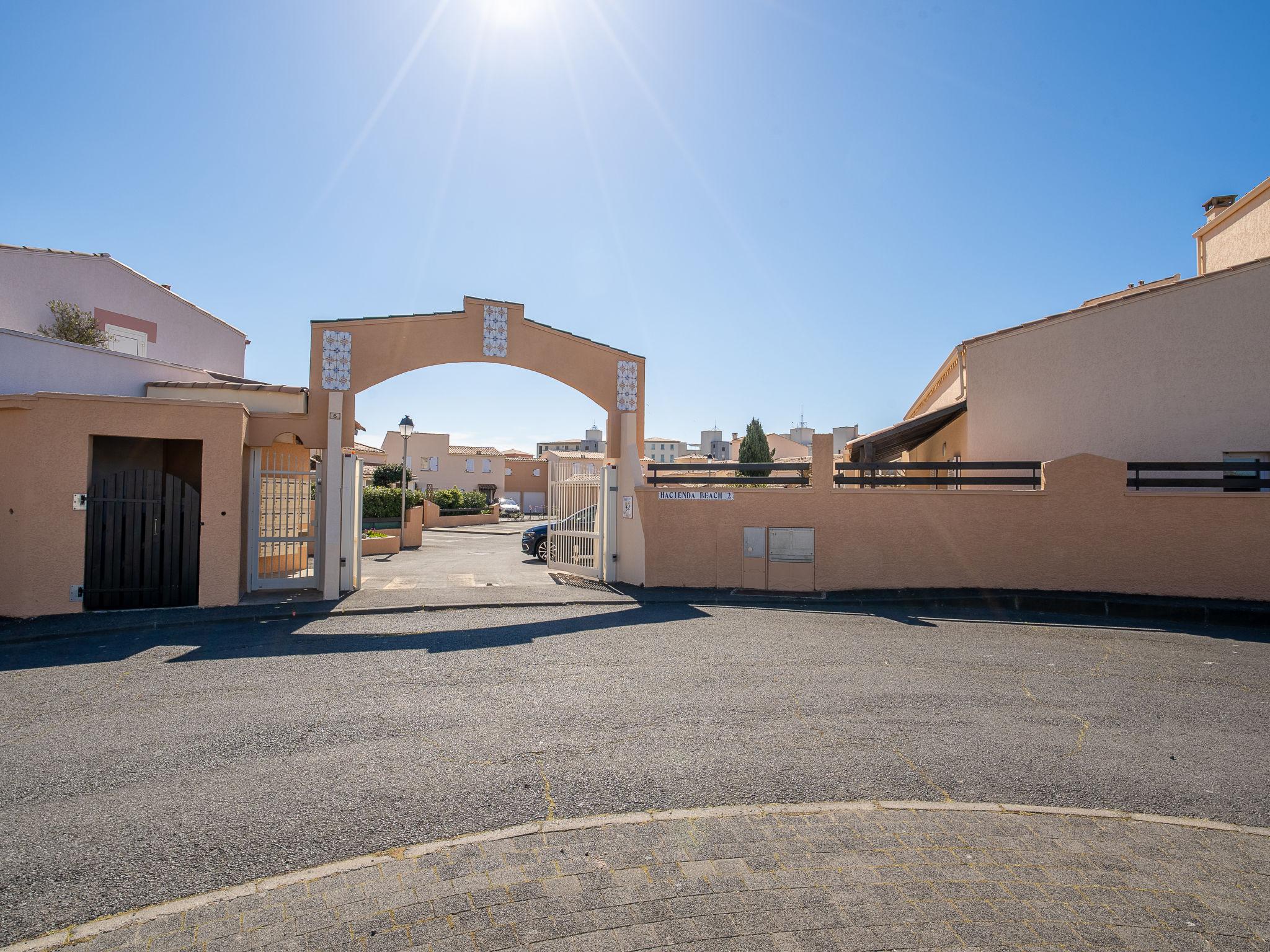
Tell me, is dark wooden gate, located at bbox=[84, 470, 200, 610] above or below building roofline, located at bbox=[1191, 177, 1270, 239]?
below

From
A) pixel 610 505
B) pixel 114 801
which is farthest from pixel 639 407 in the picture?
pixel 114 801

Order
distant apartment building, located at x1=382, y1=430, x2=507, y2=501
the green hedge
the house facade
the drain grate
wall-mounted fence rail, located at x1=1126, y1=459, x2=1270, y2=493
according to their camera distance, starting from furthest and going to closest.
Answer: the house facade, distant apartment building, located at x1=382, y1=430, x2=507, y2=501, the green hedge, the drain grate, wall-mounted fence rail, located at x1=1126, y1=459, x2=1270, y2=493

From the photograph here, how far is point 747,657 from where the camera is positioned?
26.0 feet

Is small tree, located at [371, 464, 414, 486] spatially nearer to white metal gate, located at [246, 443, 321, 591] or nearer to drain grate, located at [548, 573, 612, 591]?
white metal gate, located at [246, 443, 321, 591]

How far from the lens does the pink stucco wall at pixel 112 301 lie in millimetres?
16891

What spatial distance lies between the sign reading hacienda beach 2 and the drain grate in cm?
213

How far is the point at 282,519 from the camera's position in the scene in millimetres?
14156

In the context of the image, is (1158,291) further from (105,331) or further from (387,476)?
(387,476)

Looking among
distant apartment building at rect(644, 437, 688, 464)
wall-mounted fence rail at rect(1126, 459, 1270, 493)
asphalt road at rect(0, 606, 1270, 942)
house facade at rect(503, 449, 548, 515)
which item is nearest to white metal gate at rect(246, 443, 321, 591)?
asphalt road at rect(0, 606, 1270, 942)

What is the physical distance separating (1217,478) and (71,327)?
78.6 feet

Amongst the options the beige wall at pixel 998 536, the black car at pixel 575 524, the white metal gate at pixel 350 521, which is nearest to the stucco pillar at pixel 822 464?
the beige wall at pixel 998 536

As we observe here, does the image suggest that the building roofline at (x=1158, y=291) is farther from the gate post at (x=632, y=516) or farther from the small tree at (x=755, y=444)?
the small tree at (x=755, y=444)

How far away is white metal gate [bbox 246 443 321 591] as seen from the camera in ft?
40.7

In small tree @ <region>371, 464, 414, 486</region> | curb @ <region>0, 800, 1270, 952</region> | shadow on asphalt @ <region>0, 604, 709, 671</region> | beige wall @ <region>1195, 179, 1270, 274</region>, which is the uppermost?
beige wall @ <region>1195, 179, 1270, 274</region>
